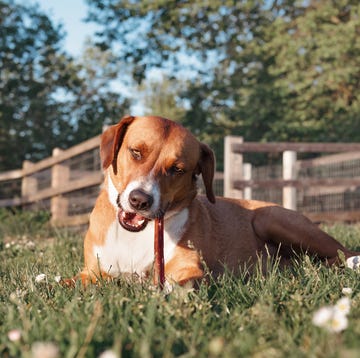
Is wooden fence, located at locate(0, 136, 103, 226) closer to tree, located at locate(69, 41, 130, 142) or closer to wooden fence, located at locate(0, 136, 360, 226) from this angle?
wooden fence, located at locate(0, 136, 360, 226)

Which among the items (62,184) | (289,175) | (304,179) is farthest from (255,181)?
(62,184)

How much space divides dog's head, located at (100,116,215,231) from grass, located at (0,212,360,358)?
55 cm

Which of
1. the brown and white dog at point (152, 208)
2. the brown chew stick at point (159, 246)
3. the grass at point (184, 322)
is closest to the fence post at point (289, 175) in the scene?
the brown and white dog at point (152, 208)

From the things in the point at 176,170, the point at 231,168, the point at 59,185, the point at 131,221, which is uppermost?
the point at 231,168

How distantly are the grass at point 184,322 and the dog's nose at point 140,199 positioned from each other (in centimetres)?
48

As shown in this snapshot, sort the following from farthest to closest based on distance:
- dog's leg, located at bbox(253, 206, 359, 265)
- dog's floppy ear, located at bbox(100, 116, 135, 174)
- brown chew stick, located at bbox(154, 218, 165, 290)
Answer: dog's leg, located at bbox(253, 206, 359, 265), dog's floppy ear, located at bbox(100, 116, 135, 174), brown chew stick, located at bbox(154, 218, 165, 290)

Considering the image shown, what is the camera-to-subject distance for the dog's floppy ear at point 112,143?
140 inches

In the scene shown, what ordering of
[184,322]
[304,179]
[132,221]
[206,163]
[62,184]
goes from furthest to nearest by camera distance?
[62,184], [304,179], [206,163], [132,221], [184,322]

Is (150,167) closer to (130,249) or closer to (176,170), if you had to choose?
(176,170)

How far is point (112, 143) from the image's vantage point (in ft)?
11.8

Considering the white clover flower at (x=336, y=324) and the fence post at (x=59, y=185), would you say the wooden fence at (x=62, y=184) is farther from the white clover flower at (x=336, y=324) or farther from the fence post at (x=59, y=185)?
the white clover flower at (x=336, y=324)

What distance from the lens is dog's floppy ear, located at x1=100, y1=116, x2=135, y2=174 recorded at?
140 inches

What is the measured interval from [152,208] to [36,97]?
22.5 meters

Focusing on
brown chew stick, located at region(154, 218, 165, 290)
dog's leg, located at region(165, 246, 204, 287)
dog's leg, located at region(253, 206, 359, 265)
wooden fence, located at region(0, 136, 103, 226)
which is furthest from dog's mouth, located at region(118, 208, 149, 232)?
wooden fence, located at region(0, 136, 103, 226)
